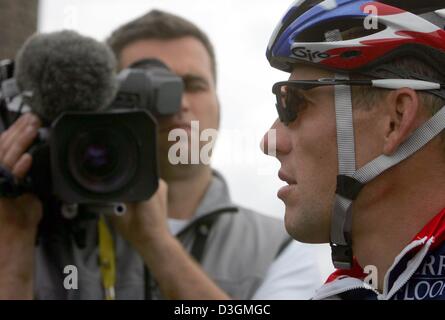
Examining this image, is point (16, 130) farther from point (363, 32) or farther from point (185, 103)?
point (363, 32)

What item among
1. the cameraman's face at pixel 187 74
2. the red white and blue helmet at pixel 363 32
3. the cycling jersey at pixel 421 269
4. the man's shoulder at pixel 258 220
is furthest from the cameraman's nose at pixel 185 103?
the cycling jersey at pixel 421 269

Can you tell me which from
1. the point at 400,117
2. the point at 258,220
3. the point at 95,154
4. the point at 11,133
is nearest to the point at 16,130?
the point at 11,133

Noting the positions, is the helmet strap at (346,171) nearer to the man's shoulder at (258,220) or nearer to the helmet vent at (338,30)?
the helmet vent at (338,30)

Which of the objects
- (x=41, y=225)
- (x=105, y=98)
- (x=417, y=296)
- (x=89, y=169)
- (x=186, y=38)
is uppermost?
(x=186, y=38)

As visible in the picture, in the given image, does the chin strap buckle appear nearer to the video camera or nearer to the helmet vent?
the helmet vent

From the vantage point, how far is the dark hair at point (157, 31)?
3102 millimetres

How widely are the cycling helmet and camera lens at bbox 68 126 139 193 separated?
82cm

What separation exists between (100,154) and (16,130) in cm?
27

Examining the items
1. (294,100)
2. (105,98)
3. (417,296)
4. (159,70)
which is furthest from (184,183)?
(417,296)

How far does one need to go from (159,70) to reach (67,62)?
1.53ft

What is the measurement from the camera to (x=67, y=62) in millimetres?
2369

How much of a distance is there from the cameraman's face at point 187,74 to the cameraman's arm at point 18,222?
494 mm

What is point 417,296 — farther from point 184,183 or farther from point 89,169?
point 184,183

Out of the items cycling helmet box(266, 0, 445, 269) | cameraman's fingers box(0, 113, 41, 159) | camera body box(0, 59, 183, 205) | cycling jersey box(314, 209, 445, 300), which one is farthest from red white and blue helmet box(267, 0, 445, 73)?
cameraman's fingers box(0, 113, 41, 159)
